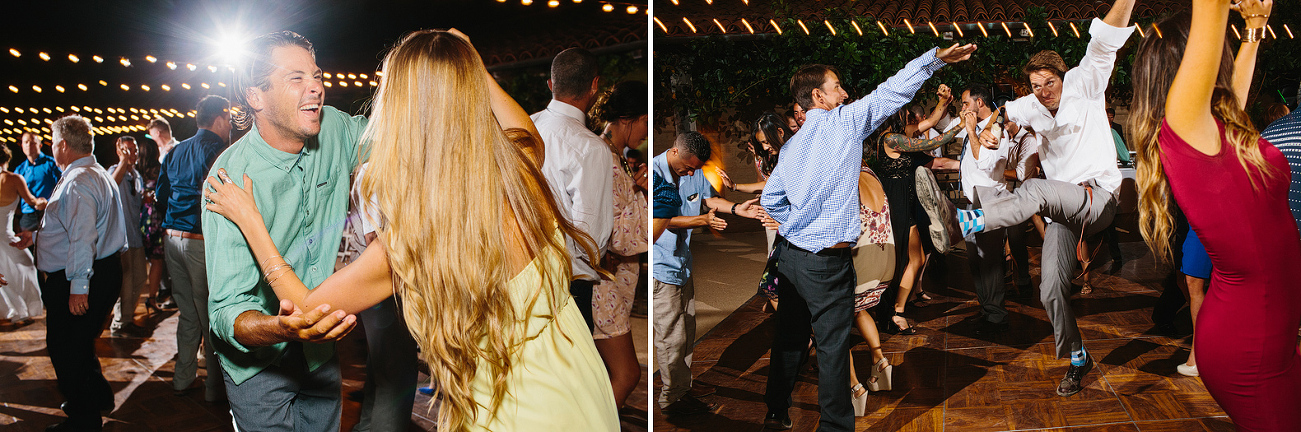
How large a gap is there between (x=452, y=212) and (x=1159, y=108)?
1.65m

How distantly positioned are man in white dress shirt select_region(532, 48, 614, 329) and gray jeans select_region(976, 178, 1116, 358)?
1.16 m

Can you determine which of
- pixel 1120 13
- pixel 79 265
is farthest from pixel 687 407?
pixel 79 265

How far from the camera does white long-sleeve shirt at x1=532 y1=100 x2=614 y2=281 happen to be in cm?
180

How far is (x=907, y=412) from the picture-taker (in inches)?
87.1

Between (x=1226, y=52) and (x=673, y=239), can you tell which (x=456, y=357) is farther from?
(x=1226, y=52)

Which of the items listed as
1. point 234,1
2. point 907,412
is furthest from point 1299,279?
point 234,1

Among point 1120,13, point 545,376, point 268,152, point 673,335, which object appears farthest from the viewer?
point 673,335

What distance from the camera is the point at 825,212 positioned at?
1.94m

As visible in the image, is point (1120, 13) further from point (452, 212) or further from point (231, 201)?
point (231, 201)

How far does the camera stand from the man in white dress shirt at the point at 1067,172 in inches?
70.4

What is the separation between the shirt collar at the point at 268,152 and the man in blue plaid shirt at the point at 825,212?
4.31 feet

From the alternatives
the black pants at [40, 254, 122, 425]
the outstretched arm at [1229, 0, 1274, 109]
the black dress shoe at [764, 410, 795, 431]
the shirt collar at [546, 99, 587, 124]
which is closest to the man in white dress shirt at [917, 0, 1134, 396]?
the outstretched arm at [1229, 0, 1274, 109]

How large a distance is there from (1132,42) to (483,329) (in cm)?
179

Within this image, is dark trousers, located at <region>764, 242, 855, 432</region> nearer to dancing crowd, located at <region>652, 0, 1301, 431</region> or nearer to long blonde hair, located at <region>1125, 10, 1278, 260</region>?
dancing crowd, located at <region>652, 0, 1301, 431</region>
